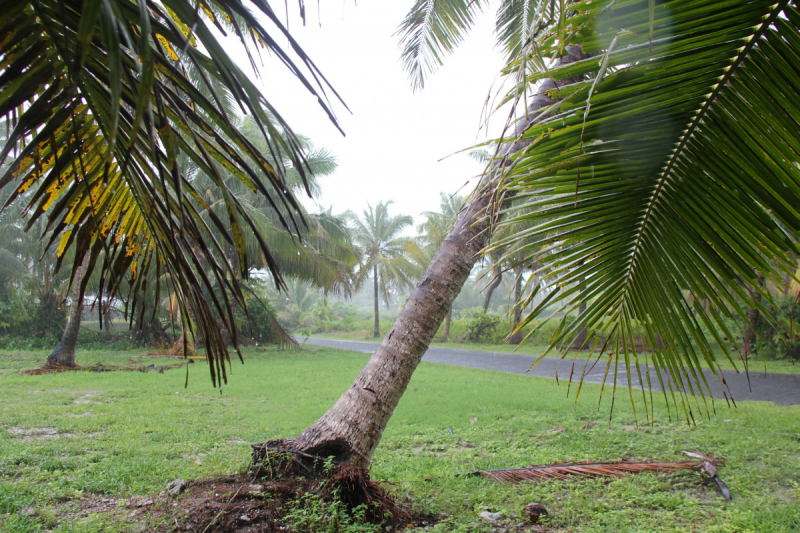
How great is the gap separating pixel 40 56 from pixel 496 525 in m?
2.94

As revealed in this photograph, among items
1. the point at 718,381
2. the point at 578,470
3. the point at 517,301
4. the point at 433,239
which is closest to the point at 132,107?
the point at 517,301

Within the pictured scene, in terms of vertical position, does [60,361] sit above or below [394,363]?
below

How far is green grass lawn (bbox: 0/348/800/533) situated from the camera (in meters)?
2.85

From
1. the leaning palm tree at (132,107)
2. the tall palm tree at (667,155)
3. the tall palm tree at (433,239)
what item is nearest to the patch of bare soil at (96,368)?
the leaning palm tree at (132,107)

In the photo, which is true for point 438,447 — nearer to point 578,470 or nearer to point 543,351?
point 578,470

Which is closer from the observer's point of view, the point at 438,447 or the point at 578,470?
the point at 578,470

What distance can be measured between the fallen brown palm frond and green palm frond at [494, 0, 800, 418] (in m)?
2.22

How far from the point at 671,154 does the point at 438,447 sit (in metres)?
3.82

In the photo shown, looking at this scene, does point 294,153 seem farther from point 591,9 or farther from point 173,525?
point 173,525

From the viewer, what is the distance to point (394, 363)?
274cm

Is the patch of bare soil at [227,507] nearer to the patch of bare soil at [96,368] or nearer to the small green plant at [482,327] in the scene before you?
the patch of bare soil at [96,368]

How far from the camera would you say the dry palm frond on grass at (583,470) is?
3426 millimetres

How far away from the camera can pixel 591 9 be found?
1242 mm

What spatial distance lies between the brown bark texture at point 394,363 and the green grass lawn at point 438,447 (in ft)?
2.20
